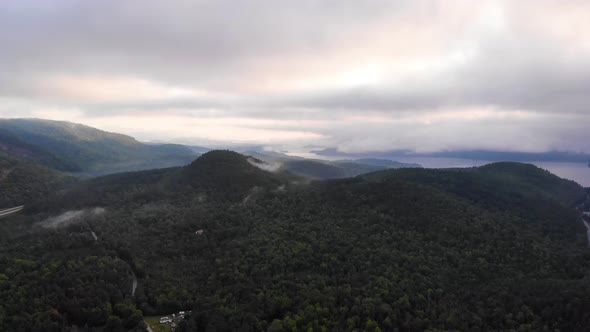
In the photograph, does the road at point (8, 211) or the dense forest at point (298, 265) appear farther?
the road at point (8, 211)

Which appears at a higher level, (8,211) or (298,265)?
(298,265)

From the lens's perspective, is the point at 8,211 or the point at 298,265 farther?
the point at 8,211

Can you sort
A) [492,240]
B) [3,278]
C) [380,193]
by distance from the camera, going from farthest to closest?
1. [380,193]
2. [492,240]
3. [3,278]

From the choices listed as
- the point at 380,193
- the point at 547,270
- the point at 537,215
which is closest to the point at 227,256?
the point at 380,193

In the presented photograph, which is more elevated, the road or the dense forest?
the dense forest

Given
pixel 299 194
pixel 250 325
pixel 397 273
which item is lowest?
pixel 250 325

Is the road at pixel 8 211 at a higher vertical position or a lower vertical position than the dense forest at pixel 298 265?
lower

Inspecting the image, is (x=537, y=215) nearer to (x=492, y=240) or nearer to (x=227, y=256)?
(x=492, y=240)

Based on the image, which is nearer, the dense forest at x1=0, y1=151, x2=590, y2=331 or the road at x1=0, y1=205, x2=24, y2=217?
the dense forest at x1=0, y1=151, x2=590, y2=331
